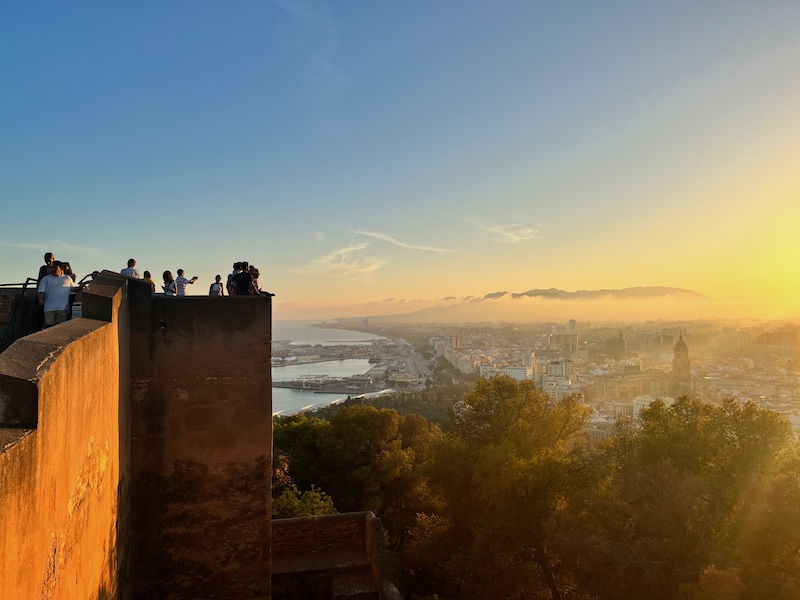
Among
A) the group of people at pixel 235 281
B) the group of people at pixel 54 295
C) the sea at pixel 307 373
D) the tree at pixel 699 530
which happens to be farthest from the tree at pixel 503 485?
the sea at pixel 307 373

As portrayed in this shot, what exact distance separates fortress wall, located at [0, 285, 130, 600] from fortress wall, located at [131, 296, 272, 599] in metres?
0.68

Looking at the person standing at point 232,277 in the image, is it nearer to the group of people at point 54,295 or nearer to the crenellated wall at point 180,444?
the crenellated wall at point 180,444

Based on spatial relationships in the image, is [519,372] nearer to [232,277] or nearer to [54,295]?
[232,277]

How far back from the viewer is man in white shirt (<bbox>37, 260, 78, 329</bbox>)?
4293 millimetres

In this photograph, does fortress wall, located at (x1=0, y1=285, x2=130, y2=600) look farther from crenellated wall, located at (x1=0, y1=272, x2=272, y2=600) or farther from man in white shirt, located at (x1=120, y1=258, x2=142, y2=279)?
man in white shirt, located at (x1=120, y1=258, x2=142, y2=279)

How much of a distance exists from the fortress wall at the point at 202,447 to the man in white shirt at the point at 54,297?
58cm

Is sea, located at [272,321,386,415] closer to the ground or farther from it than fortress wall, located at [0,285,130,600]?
closer to the ground

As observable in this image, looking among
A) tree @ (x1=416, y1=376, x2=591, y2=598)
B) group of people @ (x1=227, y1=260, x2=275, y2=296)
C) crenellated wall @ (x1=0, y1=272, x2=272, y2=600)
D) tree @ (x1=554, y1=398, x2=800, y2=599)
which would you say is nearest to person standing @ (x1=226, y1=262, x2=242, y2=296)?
group of people @ (x1=227, y1=260, x2=275, y2=296)

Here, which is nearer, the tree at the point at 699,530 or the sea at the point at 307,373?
the tree at the point at 699,530

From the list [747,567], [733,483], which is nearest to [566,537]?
[747,567]

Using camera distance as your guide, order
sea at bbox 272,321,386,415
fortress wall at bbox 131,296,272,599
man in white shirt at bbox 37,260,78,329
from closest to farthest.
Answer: man in white shirt at bbox 37,260,78,329 → fortress wall at bbox 131,296,272,599 → sea at bbox 272,321,386,415

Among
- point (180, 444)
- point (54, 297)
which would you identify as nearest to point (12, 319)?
point (54, 297)

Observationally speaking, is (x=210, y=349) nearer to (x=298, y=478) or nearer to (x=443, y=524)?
(x=443, y=524)

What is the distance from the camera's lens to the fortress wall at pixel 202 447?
470cm
